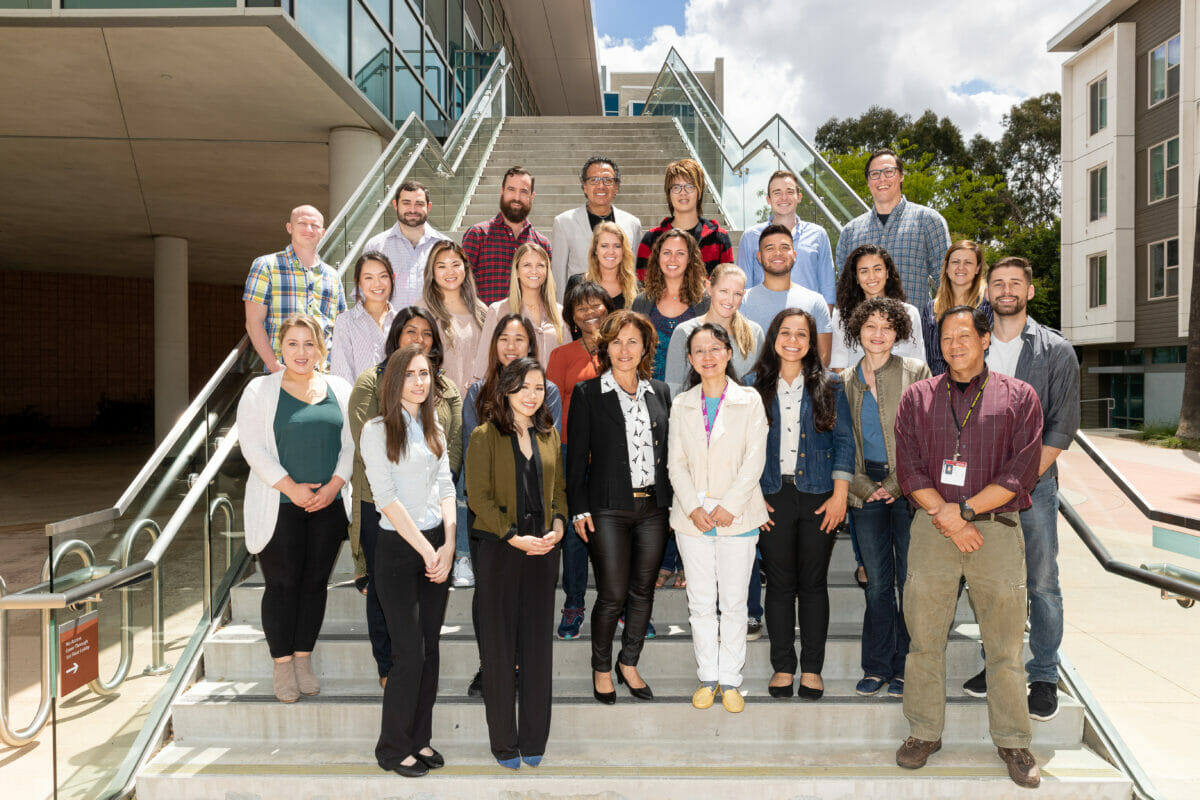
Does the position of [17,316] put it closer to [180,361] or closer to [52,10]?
[180,361]

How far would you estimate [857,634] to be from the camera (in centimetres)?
418

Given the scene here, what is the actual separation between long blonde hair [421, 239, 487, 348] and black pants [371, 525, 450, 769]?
1253mm

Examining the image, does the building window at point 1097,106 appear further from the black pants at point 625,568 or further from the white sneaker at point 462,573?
the white sneaker at point 462,573

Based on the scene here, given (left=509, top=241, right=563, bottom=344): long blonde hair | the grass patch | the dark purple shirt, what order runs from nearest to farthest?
1. the dark purple shirt
2. (left=509, top=241, right=563, bottom=344): long blonde hair
3. the grass patch

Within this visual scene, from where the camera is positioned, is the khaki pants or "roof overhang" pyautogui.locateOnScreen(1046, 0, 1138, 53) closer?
the khaki pants

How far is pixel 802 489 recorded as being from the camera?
366cm

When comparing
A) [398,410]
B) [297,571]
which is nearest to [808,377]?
[398,410]

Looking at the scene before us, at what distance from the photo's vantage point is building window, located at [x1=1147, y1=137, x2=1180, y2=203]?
2061 centimetres

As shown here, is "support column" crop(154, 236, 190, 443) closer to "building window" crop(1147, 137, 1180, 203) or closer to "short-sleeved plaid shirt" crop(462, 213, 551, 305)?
"short-sleeved plaid shirt" crop(462, 213, 551, 305)

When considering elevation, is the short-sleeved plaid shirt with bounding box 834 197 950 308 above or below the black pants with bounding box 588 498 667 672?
above

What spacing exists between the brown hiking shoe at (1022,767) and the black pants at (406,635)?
2499mm

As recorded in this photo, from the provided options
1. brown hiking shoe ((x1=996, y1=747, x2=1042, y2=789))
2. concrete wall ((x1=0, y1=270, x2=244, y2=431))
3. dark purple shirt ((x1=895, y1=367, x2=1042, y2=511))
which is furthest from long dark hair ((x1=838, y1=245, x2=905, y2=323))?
concrete wall ((x1=0, y1=270, x2=244, y2=431))

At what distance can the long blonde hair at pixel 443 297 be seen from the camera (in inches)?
168

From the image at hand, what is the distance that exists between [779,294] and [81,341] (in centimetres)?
2488
